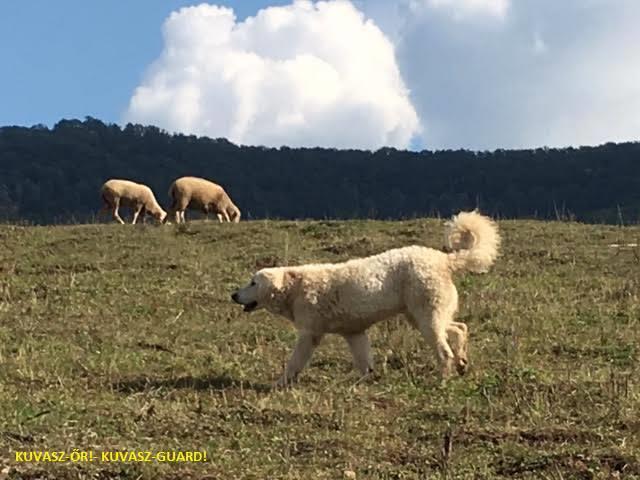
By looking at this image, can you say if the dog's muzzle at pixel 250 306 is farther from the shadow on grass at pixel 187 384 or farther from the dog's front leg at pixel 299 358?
the shadow on grass at pixel 187 384

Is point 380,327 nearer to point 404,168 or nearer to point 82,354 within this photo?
point 82,354

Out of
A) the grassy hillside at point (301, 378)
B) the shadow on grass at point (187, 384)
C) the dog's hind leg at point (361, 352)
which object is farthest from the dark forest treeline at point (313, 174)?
the shadow on grass at point (187, 384)

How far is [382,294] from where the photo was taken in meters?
10.5

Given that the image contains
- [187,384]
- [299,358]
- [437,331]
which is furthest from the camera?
[437,331]

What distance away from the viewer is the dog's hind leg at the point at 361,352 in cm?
1042

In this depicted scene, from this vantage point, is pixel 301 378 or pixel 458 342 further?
pixel 458 342

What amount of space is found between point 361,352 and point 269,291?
121 centimetres

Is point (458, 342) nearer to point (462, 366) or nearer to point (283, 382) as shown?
point (462, 366)

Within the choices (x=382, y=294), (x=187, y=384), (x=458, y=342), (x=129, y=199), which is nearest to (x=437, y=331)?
(x=458, y=342)

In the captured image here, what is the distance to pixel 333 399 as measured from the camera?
894 centimetres

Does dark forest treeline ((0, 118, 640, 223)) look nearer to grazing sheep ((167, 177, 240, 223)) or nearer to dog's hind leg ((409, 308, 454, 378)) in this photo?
grazing sheep ((167, 177, 240, 223))

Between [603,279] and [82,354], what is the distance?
27.0 ft

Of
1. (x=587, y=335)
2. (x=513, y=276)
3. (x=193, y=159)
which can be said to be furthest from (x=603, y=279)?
(x=193, y=159)

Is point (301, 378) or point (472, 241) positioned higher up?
point (472, 241)
